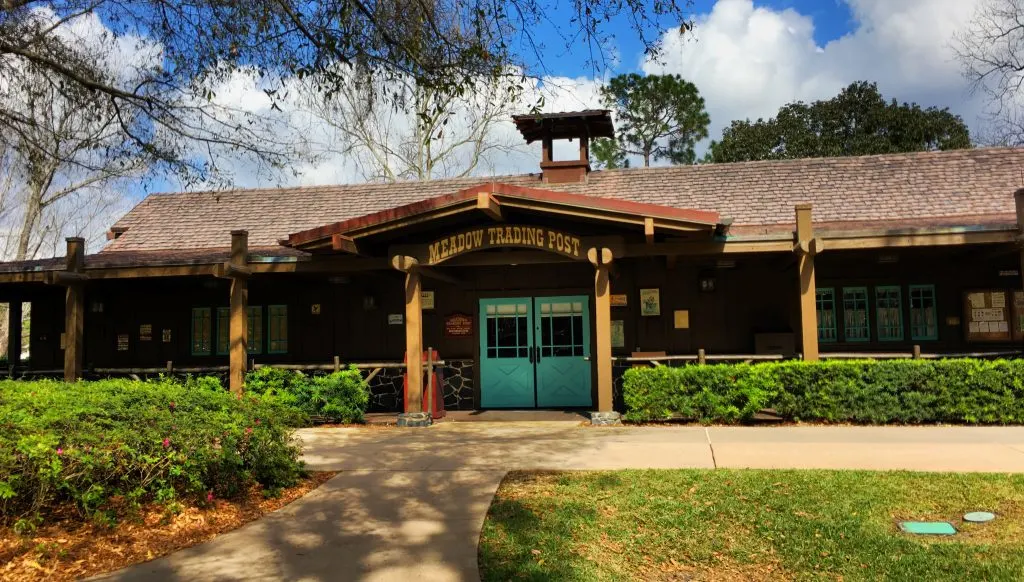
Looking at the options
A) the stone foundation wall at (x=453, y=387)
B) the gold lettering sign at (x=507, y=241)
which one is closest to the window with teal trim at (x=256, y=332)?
the stone foundation wall at (x=453, y=387)

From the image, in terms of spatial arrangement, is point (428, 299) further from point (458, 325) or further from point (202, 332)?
point (202, 332)

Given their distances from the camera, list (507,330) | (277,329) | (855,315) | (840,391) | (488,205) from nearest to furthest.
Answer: (840,391)
(488,205)
(855,315)
(507,330)
(277,329)

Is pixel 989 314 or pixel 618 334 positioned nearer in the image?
pixel 989 314

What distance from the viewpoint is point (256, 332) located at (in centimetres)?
1450

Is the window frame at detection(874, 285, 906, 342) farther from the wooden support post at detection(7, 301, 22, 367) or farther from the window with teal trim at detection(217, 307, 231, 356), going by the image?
the wooden support post at detection(7, 301, 22, 367)

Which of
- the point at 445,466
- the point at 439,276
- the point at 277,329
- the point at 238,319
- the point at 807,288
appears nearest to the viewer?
the point at 445,466

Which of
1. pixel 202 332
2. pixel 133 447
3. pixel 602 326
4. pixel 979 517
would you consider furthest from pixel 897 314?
pixel 202 332

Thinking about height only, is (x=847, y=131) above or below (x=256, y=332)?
above

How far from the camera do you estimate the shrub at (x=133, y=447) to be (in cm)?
517

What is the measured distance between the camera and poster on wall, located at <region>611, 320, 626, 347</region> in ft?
43.0

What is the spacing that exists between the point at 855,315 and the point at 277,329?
10.9 m

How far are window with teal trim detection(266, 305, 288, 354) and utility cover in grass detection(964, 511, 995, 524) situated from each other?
12.0 meters

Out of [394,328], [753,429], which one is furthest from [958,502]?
[394,328]

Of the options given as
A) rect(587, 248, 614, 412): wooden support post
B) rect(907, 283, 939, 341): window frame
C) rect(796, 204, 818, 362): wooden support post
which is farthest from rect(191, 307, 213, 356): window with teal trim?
rect(907, 283, 939, 341): window frame
